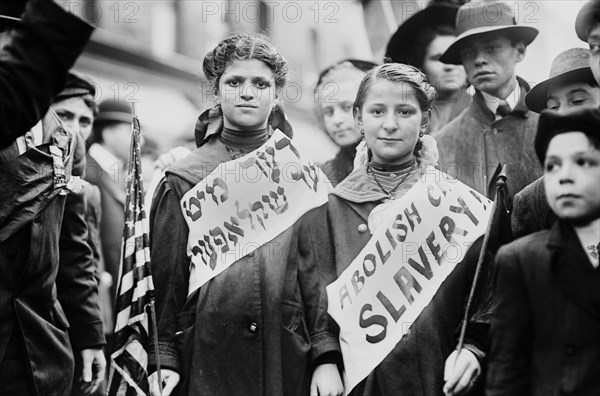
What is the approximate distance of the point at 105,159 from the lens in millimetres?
8203

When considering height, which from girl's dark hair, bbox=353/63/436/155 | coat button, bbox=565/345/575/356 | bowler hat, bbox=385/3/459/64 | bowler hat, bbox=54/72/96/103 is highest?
bowler hat, bbox=385/3/459/64

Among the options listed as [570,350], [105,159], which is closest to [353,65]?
[105,159]

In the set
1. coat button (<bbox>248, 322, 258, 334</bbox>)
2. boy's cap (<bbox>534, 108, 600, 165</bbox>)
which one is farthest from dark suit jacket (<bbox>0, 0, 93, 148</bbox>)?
boy's cap (<bbox>534, 108, 600, 165</bbox>)

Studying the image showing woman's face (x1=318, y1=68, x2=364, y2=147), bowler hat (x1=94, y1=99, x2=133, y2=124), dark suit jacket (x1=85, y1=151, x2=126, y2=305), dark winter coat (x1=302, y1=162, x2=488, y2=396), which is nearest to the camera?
dark winter coat (x1=302, y1=162, x2=488, y2=396)

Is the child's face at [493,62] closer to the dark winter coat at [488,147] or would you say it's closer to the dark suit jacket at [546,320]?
the dark winter coat at [488,147]

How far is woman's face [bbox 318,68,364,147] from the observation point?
637cm

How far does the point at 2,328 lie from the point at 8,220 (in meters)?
0.47

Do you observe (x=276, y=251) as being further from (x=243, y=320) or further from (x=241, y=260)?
(x=243, y=320)

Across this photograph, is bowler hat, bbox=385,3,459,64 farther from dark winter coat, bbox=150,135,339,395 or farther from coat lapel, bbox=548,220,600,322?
coat lapel, bbox=548,220,600,322

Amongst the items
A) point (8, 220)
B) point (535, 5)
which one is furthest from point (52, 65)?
point (535, 5)

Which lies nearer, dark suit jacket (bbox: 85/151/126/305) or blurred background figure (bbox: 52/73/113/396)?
blurred background figure (bbox: 52/73/113/396)

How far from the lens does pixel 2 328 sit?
429 cm

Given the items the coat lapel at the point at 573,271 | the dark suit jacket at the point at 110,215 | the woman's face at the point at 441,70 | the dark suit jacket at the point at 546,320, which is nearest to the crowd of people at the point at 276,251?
the dark suit jacket at the point at 546,320

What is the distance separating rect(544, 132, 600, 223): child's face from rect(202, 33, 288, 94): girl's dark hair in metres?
1.78
